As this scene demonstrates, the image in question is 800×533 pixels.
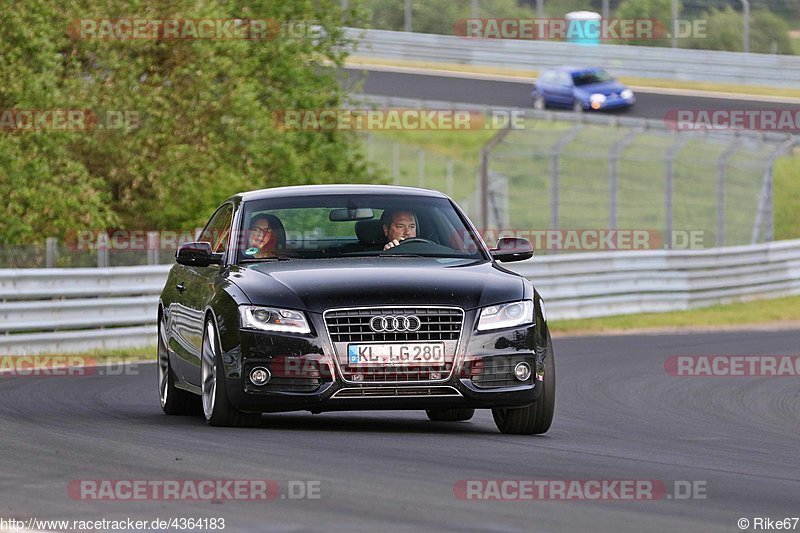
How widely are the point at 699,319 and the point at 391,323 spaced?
56.2 ft

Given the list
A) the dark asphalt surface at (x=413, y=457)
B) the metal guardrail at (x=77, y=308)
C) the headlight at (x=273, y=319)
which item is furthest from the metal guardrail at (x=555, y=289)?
the headlight at (x=273, y=319)

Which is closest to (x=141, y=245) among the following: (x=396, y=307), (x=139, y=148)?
(x=139, y=148)

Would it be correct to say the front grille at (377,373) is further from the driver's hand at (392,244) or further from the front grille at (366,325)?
the driver's hand at (392,244)

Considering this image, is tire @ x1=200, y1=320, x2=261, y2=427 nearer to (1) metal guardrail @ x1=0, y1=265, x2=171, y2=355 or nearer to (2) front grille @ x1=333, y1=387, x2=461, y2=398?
(2) front grille @ x1=333, y1=387, x2=461, y2=398

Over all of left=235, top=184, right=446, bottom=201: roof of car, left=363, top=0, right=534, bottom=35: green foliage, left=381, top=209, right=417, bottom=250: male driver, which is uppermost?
left=235, top=184, right=446, bottom=201: roof of car

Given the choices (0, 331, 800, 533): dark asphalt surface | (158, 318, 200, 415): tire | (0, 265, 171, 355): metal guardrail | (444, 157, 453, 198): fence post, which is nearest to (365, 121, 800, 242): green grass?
(444, 157, 453, 198): fence post

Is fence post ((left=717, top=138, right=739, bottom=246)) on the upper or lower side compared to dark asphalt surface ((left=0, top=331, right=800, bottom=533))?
lower

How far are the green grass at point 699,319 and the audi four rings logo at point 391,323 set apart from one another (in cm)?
1459

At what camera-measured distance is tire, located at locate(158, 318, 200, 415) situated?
11992 mm

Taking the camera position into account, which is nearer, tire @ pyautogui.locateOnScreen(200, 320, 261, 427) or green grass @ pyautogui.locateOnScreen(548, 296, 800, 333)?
tire @ pyautogui.locateOnScreen(200, 320, 261, 427)

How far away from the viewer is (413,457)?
888cm

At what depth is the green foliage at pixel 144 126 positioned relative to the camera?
23.9 meters

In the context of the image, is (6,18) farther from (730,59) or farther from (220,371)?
(730,59)

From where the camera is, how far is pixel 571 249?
123ft
